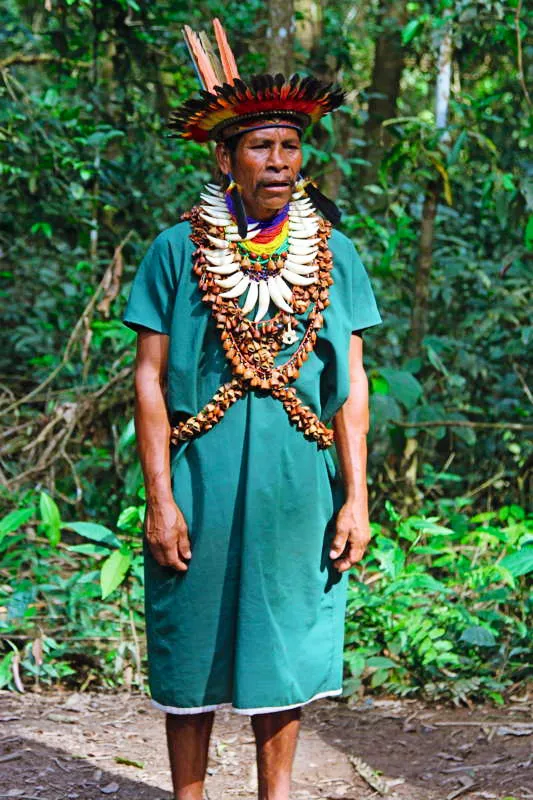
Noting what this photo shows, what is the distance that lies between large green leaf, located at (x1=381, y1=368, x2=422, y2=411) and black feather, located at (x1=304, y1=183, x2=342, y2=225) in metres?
1.99

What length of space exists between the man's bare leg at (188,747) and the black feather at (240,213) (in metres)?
1.22

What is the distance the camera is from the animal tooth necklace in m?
2.56

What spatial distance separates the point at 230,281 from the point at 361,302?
1.24 feet

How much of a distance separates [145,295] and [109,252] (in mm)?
4469

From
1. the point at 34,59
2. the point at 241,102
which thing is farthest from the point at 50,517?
the point at 34,59

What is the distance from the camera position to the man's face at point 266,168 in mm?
2549

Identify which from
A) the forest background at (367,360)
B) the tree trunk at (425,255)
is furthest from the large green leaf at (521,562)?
the tree trunk at (425,255)

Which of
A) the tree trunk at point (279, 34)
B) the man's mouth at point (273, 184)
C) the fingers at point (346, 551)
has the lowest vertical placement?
the fingers at point (346, 551)

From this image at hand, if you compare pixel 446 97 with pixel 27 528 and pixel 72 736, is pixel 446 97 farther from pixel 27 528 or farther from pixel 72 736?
pixel 72 736

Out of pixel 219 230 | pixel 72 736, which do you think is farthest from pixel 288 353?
pixel 72 736

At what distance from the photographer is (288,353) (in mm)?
2611

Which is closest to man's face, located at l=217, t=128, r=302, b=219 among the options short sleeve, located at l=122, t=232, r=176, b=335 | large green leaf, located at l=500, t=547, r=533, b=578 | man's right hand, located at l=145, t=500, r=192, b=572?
short sleeve, located at l=122, t=232, r=176, b=335

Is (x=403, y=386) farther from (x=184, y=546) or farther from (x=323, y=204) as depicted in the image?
A: (x=184, y=546)

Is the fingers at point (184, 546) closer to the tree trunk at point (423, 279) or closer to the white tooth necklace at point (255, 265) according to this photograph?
the white tooth necklace at point (255, 265)
